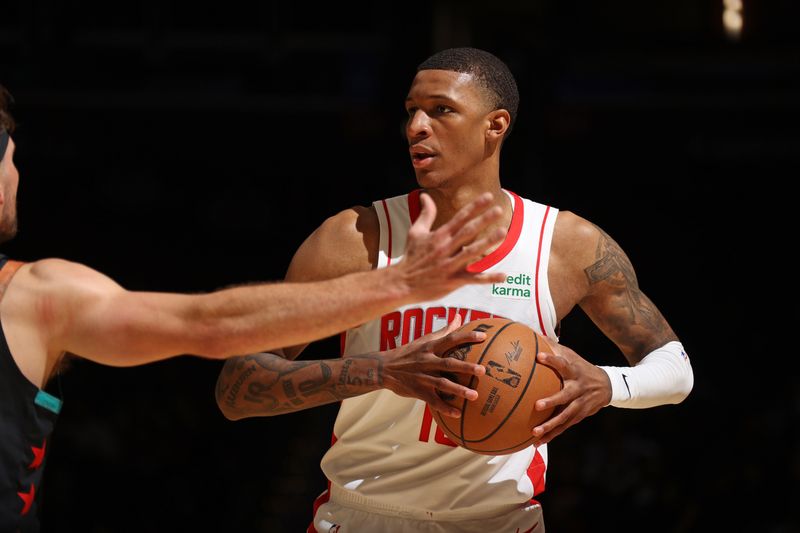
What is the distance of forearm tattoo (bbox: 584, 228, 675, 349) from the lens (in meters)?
4.03

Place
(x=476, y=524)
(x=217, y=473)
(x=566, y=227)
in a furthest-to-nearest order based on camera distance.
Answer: (x=217, y=473)
(x=566, y=227)
(x=476, y=524)

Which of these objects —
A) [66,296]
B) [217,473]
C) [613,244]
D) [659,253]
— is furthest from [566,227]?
[659,253]

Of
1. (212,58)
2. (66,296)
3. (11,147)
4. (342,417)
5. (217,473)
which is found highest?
(212,58)

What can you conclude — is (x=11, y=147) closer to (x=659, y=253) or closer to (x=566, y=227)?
(x=566, y=227)

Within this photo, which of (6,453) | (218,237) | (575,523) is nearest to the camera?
(6,453)

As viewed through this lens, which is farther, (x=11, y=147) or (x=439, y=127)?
(x=439, y=127)

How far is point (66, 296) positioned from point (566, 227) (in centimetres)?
201

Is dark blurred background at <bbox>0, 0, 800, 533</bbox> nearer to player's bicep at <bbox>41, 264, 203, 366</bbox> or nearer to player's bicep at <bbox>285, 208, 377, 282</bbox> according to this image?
player's bicep at <bbox>285, 208, 377, 282</bbox>

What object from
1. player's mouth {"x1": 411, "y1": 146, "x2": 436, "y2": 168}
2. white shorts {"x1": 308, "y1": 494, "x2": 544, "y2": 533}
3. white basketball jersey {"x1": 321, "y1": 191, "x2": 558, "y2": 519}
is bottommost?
white shorts {"x1": 308, "y1": 494, "x2": 544, "y2": 533}

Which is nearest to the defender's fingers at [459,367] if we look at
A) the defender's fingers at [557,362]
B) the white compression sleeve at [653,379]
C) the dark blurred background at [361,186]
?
the defender's fingers at [557,362]

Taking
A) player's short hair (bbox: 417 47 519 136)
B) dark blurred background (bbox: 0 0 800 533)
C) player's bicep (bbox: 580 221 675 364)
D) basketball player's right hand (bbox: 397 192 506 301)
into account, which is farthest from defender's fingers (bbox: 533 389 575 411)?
dark blurred background (bbox: 0 0 800 533)

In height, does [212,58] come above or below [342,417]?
above

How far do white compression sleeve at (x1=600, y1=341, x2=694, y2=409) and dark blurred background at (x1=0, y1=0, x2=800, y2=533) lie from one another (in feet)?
12.6

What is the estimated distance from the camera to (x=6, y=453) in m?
2.74
